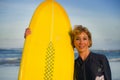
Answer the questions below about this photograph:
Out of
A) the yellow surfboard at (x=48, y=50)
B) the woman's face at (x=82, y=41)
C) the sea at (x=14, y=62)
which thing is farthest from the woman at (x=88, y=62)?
the sea at (x=14, y=62)

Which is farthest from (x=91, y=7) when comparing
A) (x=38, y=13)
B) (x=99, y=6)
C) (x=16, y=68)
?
(x=38, y=13)

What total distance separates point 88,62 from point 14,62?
2.50 metres

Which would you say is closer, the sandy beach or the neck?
the neck

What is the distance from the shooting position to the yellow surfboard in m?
2.20

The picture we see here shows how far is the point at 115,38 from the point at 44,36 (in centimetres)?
212

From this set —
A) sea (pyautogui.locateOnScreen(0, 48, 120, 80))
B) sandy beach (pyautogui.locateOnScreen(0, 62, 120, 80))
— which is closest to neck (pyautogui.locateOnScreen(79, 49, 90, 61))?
sea (pyautogui.locateOnScreen(0, 48, 120, 80))

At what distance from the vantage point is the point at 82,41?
1.92 meters

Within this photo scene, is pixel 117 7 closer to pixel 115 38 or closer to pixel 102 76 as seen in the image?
Result: pixel 115 38

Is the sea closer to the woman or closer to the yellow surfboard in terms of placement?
the yellow surfboard

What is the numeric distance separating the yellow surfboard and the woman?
0.23 m

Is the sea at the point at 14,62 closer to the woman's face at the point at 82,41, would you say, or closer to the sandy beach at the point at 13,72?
the sandy beach at the point at 13,72

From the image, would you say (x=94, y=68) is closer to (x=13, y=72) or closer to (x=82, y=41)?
(x=82, y=41)

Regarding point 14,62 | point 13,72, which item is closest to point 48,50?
point 13,72

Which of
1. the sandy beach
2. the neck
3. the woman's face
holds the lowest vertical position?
the sandy beach
